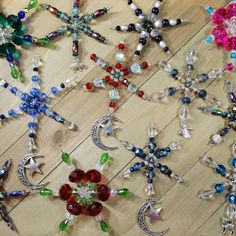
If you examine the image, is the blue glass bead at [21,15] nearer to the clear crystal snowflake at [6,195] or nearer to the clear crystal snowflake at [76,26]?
the clear crystal snowflake at [76,26]

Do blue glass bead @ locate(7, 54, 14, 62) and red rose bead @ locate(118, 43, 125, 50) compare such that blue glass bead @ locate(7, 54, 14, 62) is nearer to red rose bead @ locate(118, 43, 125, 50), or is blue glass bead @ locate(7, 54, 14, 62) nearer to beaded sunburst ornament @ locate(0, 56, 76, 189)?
beaded sunburst ornament @ locate(0, 56, 76, 189)

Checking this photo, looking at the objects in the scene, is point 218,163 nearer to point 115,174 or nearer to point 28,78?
point 115,174

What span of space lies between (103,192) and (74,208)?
10cm

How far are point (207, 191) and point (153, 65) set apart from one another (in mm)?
437

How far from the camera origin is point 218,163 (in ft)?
4.42

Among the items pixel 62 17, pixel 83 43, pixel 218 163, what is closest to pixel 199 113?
pixel 218 163

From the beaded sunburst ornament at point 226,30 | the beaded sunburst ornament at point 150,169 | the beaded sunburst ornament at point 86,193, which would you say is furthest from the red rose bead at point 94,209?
the beaded sunburst ornament at point 226,30

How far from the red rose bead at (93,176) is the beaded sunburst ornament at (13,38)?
1.25 ft

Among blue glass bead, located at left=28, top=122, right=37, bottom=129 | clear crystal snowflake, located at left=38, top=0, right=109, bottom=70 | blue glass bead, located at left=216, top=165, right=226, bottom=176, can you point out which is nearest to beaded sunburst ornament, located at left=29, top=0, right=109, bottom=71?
clear crystal snowflake, located at left=38, top=0, right=109, bottom=70

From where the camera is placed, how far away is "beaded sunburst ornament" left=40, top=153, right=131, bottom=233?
1.33m

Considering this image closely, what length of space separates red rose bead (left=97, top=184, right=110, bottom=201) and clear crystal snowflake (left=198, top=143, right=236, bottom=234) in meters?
0.29

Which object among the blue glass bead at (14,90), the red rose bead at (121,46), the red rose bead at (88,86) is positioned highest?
the red rose bead at (121,46)

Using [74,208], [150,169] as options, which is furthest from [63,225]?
[150,169]

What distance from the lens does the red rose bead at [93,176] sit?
1332 mm
